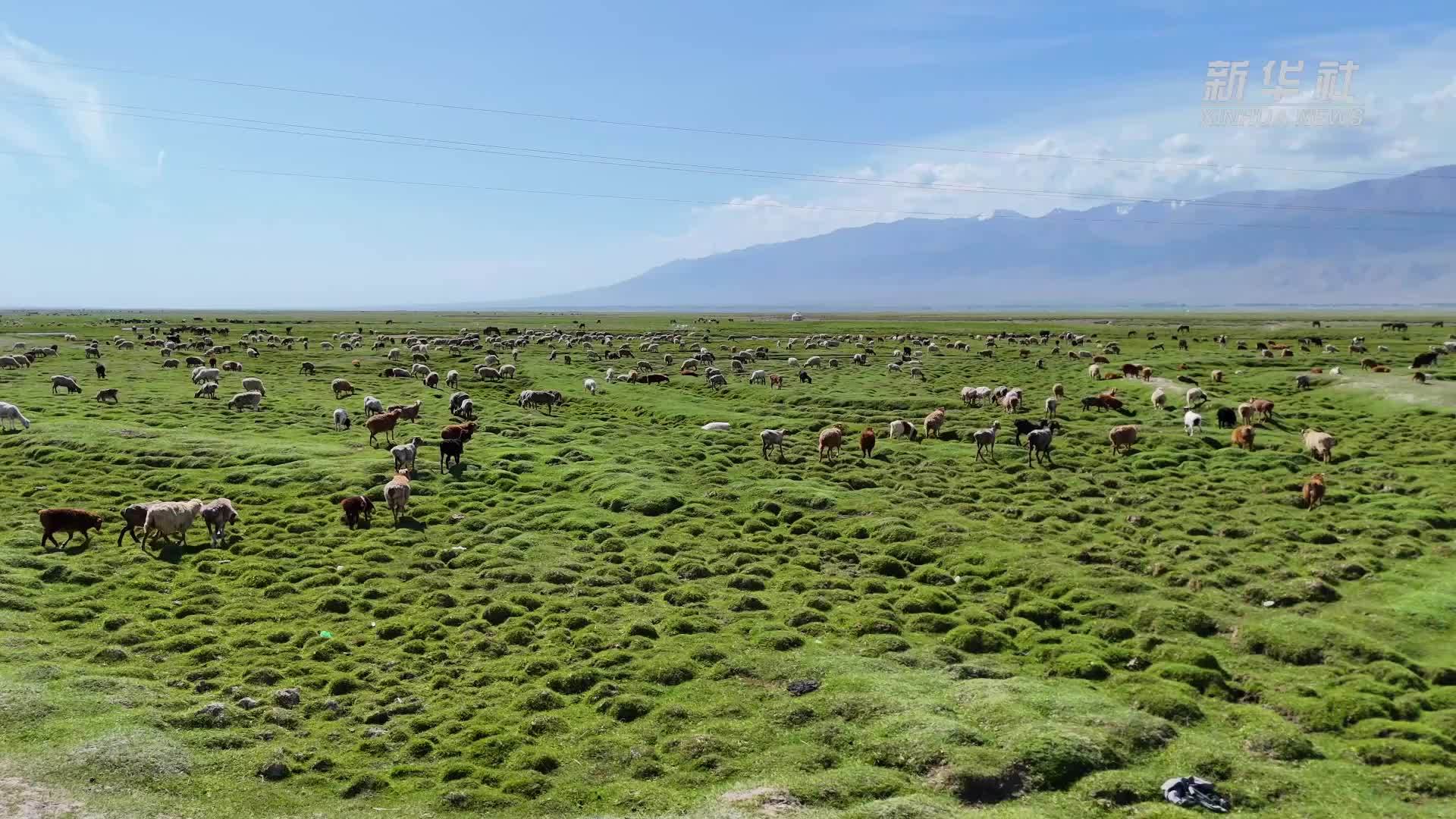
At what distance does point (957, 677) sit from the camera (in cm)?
1584

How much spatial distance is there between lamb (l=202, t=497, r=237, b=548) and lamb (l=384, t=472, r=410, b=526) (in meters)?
4.37

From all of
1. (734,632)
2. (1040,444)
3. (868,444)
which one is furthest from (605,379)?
(734,632)

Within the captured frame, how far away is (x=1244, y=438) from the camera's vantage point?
37.7 meters

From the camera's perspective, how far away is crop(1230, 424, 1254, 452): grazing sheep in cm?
3744

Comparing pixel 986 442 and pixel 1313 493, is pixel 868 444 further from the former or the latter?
pixel 1313 493

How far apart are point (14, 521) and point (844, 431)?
1330 inches

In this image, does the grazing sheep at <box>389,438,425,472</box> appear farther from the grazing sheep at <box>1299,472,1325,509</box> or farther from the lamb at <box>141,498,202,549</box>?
the grazing sheep at <box>1299,472,1325,509</box>

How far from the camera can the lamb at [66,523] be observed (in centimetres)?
2248

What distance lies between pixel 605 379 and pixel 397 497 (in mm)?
39560

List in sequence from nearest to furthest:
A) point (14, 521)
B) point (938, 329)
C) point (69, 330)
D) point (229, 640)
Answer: point (229, 640) → point (14, 521) → point (69, 330) → point (938, 329)

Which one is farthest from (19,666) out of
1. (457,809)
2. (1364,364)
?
(1364,364)

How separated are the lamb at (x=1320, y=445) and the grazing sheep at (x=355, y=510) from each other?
3844 centimetres

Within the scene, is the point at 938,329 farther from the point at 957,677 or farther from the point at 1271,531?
the point at 957,677

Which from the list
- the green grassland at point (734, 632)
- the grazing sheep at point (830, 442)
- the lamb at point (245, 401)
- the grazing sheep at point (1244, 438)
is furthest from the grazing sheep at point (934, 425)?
the lamb at point (245, 401)
